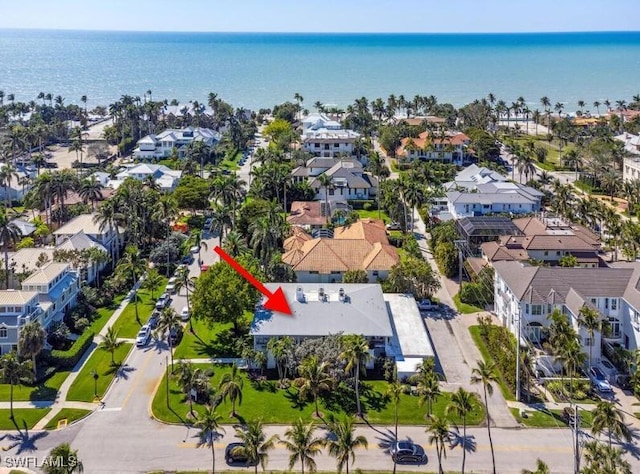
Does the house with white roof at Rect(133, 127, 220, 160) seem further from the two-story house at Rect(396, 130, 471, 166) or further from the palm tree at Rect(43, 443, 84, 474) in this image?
the palm tree at Rect(43, 443, 84, 474)

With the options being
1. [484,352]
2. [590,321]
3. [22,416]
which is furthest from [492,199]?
[22,416]

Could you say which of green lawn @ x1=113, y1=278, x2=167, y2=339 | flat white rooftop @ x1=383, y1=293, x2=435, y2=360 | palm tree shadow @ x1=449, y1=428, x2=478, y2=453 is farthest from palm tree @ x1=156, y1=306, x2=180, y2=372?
palm tree shadow @ x1=449, y1=428, x2=478, y2=453

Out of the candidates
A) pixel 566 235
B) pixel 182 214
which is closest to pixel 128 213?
pixel 182 214

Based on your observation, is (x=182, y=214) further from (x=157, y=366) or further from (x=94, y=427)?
(x=94, y=427)

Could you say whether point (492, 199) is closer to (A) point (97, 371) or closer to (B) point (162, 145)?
(A) point (97, 371)

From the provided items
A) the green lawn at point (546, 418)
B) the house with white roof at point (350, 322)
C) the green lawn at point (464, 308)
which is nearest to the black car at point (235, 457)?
the house with white roof at point (350, 322)

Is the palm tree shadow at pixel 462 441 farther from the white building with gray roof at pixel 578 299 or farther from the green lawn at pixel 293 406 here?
the white building with gray roof at pixel 578 299
